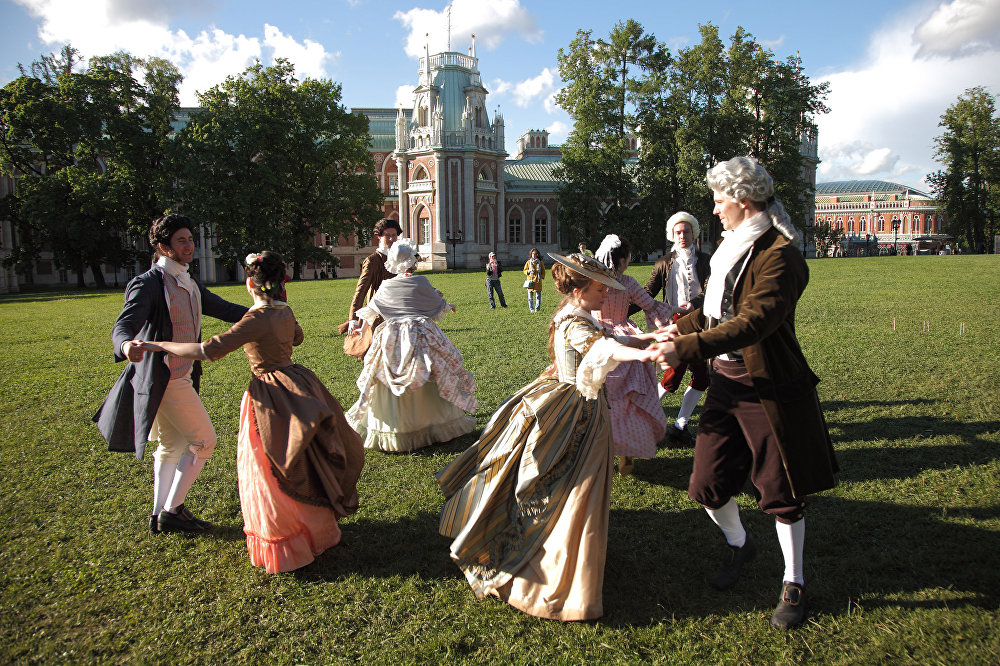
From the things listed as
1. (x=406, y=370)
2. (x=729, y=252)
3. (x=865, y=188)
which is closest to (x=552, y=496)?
(x=729, y=252)

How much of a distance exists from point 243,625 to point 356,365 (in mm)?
7014

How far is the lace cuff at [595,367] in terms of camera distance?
3.26 metres

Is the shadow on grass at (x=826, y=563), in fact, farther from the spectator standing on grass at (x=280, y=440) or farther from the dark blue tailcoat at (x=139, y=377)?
the dark blue tailcoat at (x=139, y=377)

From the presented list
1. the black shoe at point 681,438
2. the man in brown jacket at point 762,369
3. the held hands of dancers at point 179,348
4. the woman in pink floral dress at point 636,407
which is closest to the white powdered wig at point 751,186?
the man in brown jacket at point 762,369

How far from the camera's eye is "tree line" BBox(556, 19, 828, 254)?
121 feet

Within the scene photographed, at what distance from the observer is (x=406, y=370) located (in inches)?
229

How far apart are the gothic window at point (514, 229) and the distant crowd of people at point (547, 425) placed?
52.3m

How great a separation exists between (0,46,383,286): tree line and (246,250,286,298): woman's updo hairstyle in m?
32.7

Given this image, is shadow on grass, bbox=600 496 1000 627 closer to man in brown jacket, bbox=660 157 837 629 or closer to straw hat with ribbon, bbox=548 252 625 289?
man in brown jacket, bbox=660 157 837 629

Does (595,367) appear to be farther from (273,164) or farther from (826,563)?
(273,164)

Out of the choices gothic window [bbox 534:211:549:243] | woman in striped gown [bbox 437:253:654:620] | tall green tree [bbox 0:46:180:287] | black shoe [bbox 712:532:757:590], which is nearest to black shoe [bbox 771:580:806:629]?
black shoe [bbox 712:532:757:590]

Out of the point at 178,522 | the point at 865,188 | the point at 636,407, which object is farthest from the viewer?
the point at 865,188

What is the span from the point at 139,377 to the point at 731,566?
376cm

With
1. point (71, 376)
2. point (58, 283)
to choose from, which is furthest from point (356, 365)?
point (58, 283)
